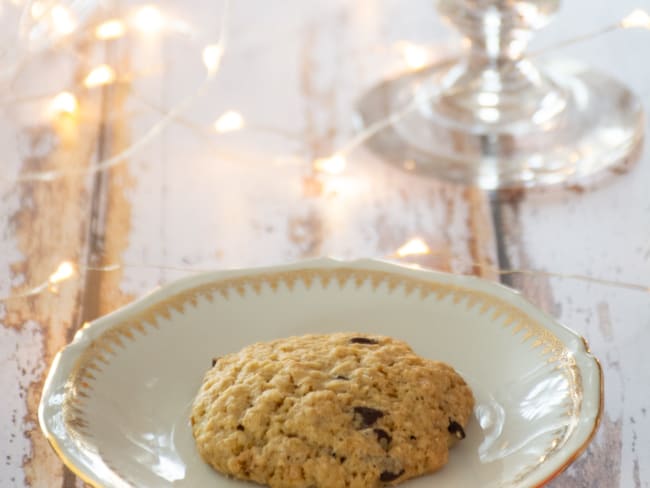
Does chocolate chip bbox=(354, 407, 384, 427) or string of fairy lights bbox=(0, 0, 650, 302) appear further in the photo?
string of fairy lights bbox=(0, 0, 650, 302)

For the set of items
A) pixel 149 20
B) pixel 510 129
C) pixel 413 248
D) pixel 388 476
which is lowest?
pixel 388 476

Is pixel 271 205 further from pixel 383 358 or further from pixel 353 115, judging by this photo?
pixel 383 358

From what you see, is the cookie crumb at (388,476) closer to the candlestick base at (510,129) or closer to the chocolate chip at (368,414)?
the chocolate chip at (368,414)

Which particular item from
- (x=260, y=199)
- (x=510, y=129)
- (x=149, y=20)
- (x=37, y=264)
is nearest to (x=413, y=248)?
(x=260, y=199)

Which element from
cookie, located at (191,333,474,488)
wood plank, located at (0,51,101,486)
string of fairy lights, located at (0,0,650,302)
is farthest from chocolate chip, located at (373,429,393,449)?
string of fairy lights, located at (0,0,650,302)

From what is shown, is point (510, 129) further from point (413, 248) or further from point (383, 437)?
point (383, 437)

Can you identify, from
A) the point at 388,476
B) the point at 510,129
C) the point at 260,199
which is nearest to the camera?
the point at 388,476

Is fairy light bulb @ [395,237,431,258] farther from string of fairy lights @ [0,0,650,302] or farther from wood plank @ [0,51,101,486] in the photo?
wood plank @ [0,51,101,486]
